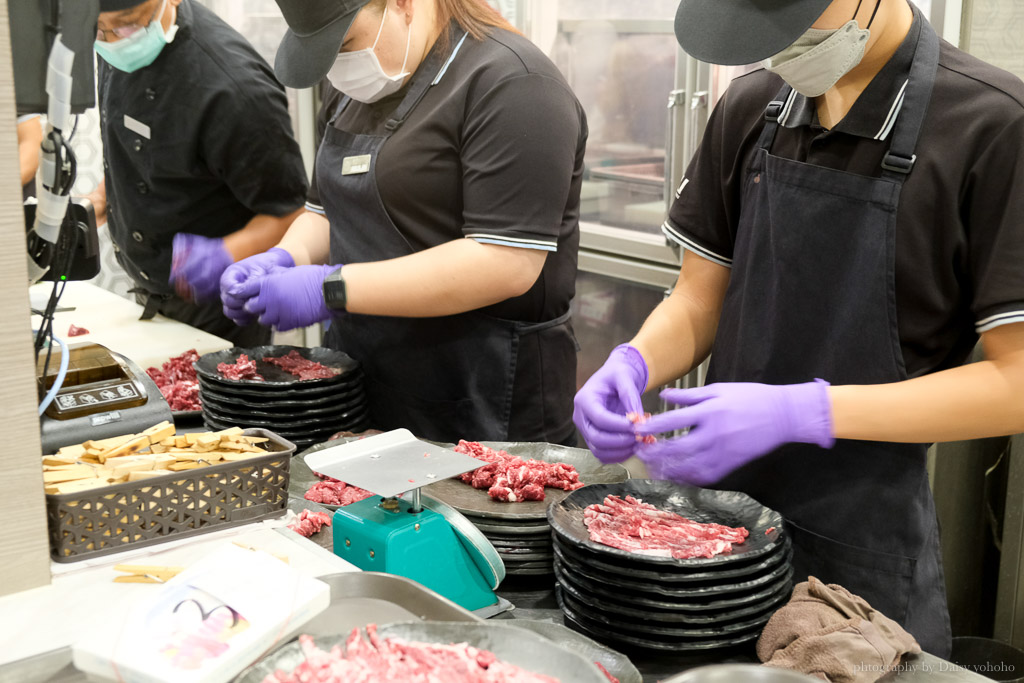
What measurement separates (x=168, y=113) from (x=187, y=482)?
6.47ft

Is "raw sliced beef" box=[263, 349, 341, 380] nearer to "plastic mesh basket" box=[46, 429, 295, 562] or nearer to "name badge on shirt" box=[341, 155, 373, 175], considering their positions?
"name badge on shirt" box=[341, 155, 373, 175]

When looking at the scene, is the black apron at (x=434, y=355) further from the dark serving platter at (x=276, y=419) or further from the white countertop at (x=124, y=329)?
the white countertop at (x=124, y=329)

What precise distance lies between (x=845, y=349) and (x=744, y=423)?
0.27 meters

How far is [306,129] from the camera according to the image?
205 inches

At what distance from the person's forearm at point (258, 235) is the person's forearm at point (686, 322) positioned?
160cm

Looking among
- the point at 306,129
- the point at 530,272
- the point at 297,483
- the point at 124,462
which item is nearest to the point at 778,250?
the point at 530,272

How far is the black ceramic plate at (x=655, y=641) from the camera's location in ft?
4.36

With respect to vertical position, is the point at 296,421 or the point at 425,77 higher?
the point at 425,77

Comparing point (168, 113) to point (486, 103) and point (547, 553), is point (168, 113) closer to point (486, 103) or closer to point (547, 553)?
point (486, 103)

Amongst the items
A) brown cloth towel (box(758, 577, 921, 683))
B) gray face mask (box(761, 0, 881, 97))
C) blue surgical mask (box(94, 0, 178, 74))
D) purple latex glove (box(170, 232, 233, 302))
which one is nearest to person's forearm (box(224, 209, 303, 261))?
purple latex glove (box(170, 232, 233, 302))

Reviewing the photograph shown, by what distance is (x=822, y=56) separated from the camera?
1.57m

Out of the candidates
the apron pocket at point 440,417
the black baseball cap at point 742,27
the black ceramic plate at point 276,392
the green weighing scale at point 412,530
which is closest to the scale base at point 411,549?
the green weighing scale at point 412,530

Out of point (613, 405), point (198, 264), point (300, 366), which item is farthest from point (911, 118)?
point (198, 264)

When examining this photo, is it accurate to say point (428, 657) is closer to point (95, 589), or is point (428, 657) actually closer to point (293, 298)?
point (95, 589)
